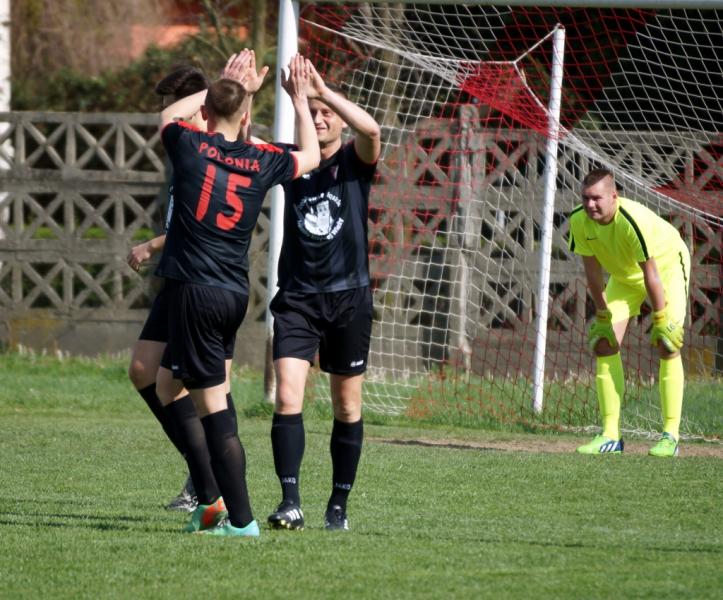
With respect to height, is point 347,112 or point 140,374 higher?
point 347,112

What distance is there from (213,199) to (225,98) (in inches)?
15.9

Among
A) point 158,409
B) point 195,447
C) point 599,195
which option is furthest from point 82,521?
point 599,195

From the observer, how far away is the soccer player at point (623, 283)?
8172 millimetres

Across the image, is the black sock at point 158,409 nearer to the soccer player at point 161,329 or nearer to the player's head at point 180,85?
the soccer player at point 161,329

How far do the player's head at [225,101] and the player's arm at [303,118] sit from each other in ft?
0.77

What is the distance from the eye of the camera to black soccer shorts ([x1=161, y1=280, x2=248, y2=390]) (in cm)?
509

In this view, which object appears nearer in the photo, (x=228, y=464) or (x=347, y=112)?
(x=228, y=464)

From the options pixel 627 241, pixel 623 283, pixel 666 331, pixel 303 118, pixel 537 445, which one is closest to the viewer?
pixel 303 118

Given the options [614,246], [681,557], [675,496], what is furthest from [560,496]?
[614,246]

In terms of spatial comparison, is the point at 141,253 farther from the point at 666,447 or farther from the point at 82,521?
the point at 666,447

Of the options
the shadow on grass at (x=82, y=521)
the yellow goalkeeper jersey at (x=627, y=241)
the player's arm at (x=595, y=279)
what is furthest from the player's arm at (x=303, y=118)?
the player's arm at (x=595, y=279)

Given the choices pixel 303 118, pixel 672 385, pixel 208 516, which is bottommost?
pixel 208 516

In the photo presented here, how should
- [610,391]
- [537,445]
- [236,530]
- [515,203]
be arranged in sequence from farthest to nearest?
[515,203] → [537,445] → [610,391] → [236,530]

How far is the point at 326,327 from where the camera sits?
561 cm
